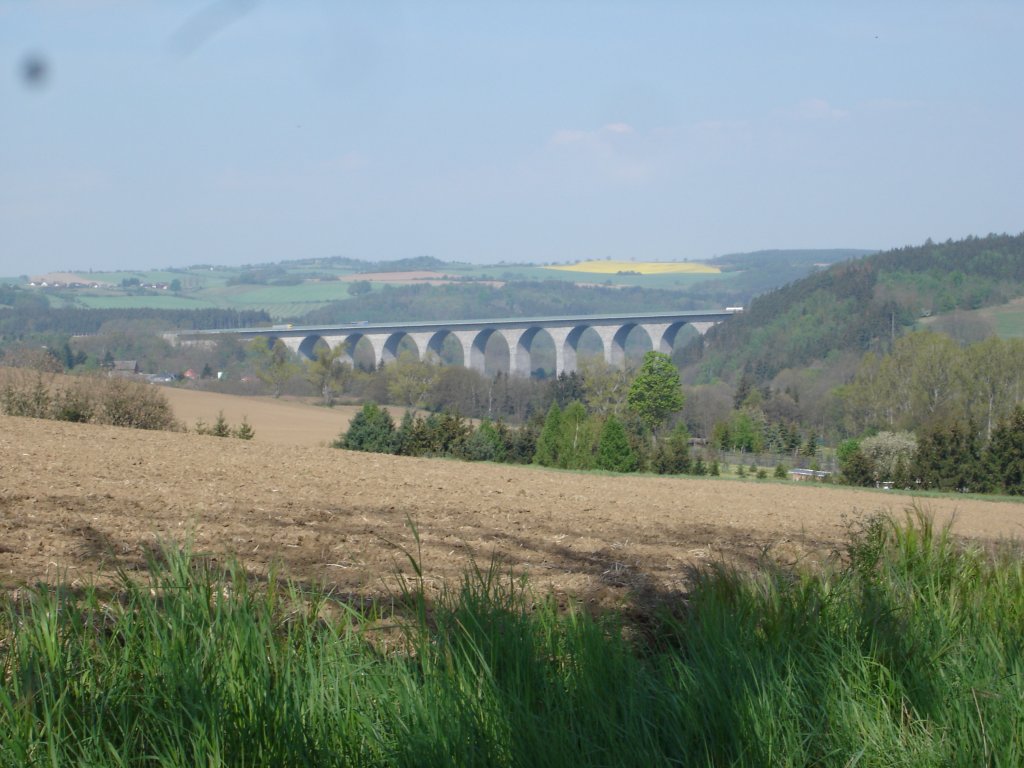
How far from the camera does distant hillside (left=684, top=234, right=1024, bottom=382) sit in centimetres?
12562

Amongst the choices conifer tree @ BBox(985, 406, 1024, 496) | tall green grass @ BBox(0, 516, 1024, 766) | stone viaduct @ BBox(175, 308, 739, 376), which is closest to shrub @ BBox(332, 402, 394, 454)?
conifer tree @ BBox(985, 406, 1024, 496)

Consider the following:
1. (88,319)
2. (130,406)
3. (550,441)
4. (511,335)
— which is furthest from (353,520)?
(88,319)

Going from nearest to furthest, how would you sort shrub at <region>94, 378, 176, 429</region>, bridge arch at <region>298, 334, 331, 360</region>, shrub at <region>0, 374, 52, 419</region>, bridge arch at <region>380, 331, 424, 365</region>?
shrub at <region>0, 374, 52, 419</region>
shrub at <region>94, 378, 176, 429</region>
bridge arch at <region>298, 334, 331, 360</region>
bridge arch at <region>380, 331, 424, 365</region>

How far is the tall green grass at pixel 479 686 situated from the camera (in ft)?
11.0

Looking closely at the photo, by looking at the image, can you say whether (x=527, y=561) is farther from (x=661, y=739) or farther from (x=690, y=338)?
(x=690, y=338)

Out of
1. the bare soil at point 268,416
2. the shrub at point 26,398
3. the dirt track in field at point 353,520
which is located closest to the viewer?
the dirt track in field at point 353,520

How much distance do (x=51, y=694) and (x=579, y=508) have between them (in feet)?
35.0

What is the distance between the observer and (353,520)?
9938 mm

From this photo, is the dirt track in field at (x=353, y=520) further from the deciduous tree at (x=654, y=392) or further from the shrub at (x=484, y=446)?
the deciduous tree at (x=654, y=392)

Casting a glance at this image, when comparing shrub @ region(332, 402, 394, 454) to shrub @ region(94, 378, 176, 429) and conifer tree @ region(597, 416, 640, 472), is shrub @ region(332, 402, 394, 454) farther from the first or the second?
conifer tree @ region(597, 416, 640, 472)

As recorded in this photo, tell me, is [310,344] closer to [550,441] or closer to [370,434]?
[550,441]

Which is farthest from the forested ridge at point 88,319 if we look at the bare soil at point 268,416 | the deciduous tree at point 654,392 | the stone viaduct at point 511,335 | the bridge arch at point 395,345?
the deciduous tree at point 654,392

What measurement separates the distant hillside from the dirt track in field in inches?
4212

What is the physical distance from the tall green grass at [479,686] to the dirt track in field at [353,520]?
696 mm
